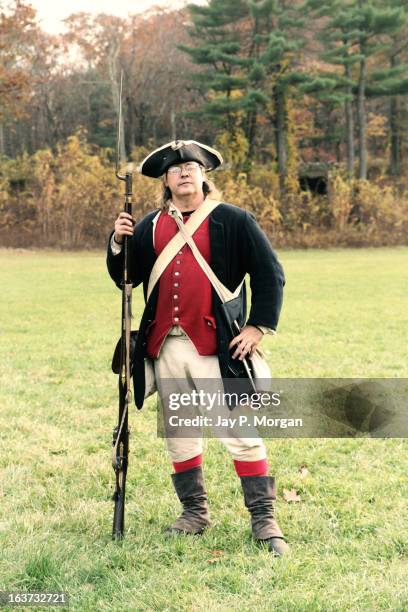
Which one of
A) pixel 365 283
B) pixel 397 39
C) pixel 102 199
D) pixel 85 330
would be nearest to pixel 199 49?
pixel 102 199

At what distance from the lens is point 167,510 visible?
404 centimetres

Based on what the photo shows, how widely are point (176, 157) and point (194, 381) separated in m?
1.19

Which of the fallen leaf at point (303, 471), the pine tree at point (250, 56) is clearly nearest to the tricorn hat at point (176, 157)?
the fallen leaf at point (303, 471)

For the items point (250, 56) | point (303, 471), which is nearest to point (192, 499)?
point (303, 471)

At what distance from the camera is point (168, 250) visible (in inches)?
143

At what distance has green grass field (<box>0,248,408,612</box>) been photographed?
120 inches

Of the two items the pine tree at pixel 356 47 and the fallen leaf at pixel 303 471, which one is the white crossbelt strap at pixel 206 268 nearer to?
the fallen leaf at pixel 303 471

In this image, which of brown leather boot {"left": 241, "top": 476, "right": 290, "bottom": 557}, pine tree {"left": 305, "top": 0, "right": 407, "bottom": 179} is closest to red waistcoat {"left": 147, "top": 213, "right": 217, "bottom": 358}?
brown leather boot {"left": 241, "top": 476, "right": 290, "bottom": 557}

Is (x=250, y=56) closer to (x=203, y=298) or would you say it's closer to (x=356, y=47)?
(x=356, y=47)

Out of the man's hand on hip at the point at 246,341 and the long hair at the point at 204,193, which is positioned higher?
the long hair at the point at 204,193

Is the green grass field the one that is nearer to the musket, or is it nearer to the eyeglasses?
the musket

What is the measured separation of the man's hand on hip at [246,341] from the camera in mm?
3492

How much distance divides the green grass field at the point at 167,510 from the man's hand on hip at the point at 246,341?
1.00 metres

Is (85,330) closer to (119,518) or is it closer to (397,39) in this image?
(119,518)
